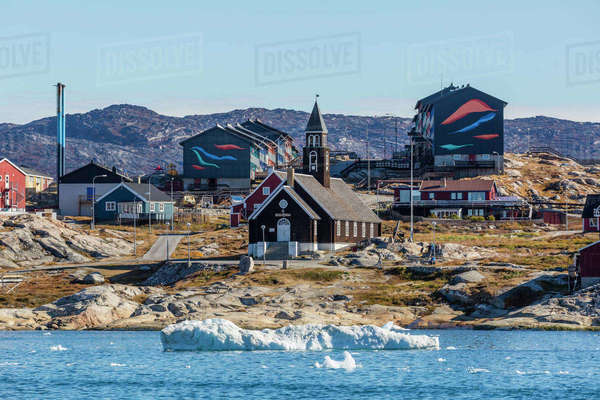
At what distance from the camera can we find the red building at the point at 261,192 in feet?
377

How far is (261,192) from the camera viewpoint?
384 feet

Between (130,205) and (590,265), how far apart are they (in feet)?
225

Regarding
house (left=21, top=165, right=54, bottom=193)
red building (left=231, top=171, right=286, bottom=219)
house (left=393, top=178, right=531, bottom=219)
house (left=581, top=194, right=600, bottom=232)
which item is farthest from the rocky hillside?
house (left=21, top=165, right=54, bottom=193)

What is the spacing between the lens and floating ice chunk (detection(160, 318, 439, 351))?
181 feet

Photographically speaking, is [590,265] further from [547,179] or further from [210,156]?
[210,156]

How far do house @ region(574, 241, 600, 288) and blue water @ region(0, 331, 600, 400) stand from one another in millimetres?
9776

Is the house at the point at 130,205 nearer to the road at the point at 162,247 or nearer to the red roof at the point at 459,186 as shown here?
the road at the point at 162,247

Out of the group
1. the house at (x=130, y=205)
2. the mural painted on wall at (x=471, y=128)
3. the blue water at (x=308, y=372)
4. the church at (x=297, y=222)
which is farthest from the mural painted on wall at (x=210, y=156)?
the blue water at (x=308, y=372)

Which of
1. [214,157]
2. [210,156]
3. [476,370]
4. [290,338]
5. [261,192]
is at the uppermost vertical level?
[210,156]

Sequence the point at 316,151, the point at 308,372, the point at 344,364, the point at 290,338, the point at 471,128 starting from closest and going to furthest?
the point at 344,364 → the point at 308,372 → the point at 290,338 → the point at 316,151 → the point at 471,128

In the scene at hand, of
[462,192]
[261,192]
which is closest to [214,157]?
[462,192]

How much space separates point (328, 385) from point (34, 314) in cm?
3699

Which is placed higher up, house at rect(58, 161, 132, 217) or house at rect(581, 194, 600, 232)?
house at rect(58, 161, 132, 217)

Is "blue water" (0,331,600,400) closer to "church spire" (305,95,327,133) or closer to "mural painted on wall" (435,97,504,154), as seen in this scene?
"church spire" (305,95,327,133)
